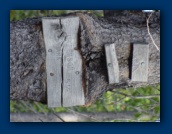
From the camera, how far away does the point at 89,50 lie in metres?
1.60

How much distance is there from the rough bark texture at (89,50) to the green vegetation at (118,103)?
0.31 ft

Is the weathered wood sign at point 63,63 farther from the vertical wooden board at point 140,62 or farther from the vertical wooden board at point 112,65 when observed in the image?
the vertical wooden board at point 140,62

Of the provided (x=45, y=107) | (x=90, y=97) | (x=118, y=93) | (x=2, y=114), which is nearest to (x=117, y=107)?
(x=118, y=93)

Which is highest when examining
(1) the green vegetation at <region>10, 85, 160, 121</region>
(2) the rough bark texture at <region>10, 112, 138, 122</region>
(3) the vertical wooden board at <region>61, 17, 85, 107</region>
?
(3) the vertical wooden board at <region>61, 17, 85, 107</region>

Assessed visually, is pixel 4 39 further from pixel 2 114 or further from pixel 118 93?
pixel 118 93

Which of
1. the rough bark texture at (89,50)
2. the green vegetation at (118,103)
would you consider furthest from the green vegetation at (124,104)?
the rough bark texture at (89,50)

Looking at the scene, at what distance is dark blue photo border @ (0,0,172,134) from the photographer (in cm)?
176

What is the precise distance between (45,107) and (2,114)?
9.3 inches

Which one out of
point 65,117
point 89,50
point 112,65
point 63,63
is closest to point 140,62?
point 112,65

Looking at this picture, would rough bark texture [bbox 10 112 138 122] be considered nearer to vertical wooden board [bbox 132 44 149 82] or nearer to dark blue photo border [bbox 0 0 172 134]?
dark blue photo border [bbox 0 0 172 134]

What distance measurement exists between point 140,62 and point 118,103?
0.96 feet

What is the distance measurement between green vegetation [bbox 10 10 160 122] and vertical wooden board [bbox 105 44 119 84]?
0.11 metres

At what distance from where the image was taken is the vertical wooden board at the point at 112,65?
5.34 ft

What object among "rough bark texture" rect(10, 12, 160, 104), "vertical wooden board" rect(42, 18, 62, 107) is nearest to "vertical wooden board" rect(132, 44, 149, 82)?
"rough bark texture" rect(10, 12, 160, 104)
